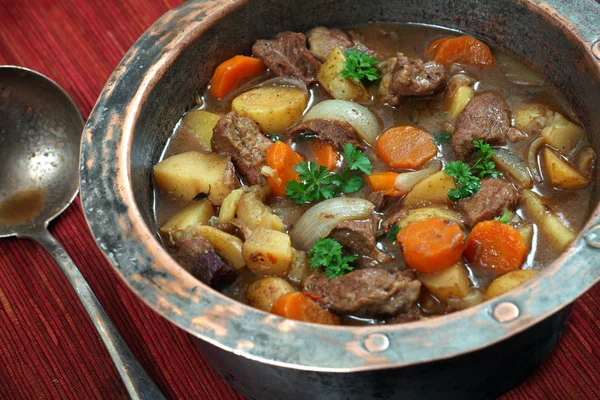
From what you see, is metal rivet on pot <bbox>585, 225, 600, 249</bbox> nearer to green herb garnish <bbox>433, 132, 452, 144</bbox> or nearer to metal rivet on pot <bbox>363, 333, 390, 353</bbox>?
metal rivet on pot <bbox>363, 333, 390, 353</bbox>

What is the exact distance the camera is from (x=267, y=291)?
2.55 meters

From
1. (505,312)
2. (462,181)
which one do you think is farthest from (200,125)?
(505,312)

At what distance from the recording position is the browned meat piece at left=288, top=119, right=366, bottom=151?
296cm

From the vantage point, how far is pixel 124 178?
2.64m

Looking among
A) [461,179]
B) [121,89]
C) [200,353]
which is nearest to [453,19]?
[461,179]

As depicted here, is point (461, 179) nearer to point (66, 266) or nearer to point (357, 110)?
point (357, 110)

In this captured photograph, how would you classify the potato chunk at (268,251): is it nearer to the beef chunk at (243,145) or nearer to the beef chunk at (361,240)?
the beef chunk at (361,240)

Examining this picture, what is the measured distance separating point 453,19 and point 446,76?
356mm

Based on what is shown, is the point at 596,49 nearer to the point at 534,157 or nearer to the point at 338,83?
the point at 534,157

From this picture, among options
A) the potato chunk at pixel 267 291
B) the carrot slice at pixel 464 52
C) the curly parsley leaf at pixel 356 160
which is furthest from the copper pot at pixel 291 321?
the curly parsley leaf at pixel 356 160

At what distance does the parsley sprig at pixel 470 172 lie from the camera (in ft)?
9.08

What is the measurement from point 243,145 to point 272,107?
0.27 metres

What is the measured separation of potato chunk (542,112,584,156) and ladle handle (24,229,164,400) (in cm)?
185

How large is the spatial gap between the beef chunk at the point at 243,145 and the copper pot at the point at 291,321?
1.02 ft
